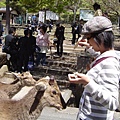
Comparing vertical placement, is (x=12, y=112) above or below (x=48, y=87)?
below

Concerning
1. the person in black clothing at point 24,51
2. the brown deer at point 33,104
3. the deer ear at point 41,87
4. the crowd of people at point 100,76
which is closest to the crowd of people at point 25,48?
the person in black clothing at point 24,51

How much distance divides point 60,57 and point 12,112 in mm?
8952

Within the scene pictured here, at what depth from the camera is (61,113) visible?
6.86m

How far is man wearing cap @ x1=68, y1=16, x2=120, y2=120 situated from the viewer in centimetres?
226

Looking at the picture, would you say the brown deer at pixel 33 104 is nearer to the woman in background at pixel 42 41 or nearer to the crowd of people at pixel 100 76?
the crowd of people at pixel 100 76

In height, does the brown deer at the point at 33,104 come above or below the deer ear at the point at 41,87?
below

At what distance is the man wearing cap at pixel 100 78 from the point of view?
7.41 ft

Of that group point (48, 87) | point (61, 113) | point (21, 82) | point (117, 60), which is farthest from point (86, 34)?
point (21, 82)

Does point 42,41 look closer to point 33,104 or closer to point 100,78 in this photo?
point 33,104

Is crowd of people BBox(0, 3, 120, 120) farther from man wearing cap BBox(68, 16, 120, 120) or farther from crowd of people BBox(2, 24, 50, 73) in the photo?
crowd of people BBox(2, 24, 50, 73)

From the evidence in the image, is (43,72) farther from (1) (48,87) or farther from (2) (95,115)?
(2) (95,115)

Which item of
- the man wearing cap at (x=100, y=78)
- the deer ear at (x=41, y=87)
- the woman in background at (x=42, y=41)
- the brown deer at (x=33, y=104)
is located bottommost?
the brown deer at (x=33, y=104)

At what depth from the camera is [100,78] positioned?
235 centimetres

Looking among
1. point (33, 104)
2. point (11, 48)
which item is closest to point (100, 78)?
point (33, 104)
